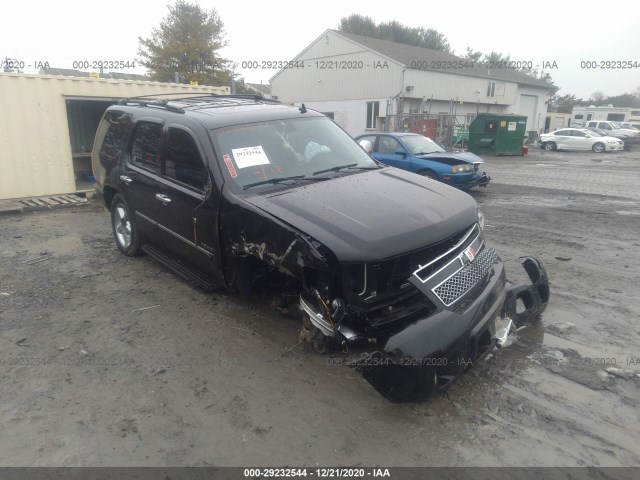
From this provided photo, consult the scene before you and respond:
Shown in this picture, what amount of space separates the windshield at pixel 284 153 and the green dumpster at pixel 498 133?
21.6 m

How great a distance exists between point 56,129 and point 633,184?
50.8 feet

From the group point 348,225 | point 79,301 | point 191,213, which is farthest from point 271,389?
point 79,301

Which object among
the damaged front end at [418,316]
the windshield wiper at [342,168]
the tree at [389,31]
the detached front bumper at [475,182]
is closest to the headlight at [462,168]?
the detached front bumper at [475,182]

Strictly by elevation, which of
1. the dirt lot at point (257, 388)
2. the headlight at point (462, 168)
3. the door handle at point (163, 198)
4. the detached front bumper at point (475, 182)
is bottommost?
the dirt lot at point (257, 388)

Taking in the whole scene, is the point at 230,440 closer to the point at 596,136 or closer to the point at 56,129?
the point at 56,129

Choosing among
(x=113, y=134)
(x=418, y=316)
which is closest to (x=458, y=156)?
(x=113, y=134)

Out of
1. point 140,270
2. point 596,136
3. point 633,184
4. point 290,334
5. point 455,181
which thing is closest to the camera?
point 290,334

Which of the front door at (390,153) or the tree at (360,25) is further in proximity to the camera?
the tree at (360,25)

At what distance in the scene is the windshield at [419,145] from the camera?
446 inches

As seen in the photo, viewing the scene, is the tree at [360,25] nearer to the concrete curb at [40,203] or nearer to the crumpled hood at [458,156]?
the crumpled hood at [458,156]

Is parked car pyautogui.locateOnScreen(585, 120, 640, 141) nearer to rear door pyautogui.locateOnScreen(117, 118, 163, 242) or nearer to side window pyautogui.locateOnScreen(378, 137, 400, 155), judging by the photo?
side window pyautogui.locateOnScreen(378, 137, 400, 155)

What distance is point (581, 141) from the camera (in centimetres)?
2866

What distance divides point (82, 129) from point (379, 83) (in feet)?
71.3

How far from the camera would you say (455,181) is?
1078 centimetres
